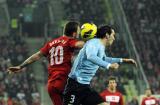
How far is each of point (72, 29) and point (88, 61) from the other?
0.71 meters

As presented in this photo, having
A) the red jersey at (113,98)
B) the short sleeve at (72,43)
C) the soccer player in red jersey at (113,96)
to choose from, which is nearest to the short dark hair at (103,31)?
the short sleeve at (72,43)

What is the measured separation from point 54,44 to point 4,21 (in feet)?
56.1

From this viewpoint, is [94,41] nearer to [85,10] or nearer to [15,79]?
[15,79]

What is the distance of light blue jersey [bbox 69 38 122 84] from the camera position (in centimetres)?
799

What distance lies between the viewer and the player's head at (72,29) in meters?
8.66

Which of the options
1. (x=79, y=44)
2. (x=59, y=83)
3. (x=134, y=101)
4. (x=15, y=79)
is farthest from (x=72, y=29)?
(x=15, y=79)

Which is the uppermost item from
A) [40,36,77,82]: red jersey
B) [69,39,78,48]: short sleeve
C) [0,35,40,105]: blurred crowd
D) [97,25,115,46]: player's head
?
[97,25,115,46]: player's head

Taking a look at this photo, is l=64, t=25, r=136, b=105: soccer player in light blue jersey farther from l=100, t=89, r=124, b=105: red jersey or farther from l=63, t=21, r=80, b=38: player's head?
l=100, t=89, r=124, b=105: red jersey

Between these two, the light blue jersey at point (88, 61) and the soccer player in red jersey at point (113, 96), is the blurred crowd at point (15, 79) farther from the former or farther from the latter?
the light blue jersey at point (88, 61)

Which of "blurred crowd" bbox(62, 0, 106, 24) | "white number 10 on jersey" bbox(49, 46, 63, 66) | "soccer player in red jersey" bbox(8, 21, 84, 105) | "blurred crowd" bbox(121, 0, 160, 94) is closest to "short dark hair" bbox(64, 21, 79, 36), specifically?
"soccer player in red jersey" bbox(8, 21, 84, 105)

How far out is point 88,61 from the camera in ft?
27.0

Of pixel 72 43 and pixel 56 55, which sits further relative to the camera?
pixel 56 55

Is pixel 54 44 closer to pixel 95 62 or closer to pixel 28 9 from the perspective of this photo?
pixel 95 62

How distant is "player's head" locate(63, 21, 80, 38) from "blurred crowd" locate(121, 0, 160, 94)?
48.6 ft
